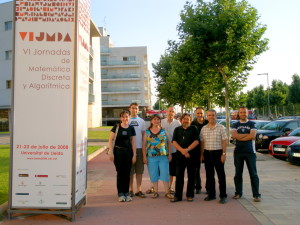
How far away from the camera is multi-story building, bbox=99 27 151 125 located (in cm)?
7069

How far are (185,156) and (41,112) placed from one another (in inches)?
116

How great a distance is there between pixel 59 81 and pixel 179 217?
3028mm

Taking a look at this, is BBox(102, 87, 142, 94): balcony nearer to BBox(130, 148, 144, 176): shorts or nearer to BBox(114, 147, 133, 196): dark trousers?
BBox(130, 148, 144, 176): shorts

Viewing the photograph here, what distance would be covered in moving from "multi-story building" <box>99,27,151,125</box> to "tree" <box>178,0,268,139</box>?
170 ft

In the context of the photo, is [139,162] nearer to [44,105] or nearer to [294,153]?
[44,105]

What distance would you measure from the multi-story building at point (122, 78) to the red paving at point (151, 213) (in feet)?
208

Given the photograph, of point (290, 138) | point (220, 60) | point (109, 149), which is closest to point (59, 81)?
point (109, 149)

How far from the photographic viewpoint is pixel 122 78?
71.2m

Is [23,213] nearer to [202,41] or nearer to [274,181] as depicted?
[274,181]

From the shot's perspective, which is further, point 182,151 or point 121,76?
point 121,76

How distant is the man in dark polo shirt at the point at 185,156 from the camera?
668 cm

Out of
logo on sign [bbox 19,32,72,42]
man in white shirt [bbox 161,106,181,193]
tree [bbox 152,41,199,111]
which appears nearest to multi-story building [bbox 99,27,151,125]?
tree [bbox 152,41,199,111]

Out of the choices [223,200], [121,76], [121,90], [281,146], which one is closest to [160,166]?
[223,200]

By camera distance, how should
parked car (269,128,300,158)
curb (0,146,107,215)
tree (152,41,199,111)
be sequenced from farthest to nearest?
tree (152,41,199,111)
parked car (269,128,300,158)
curb (0,146,107,215)
